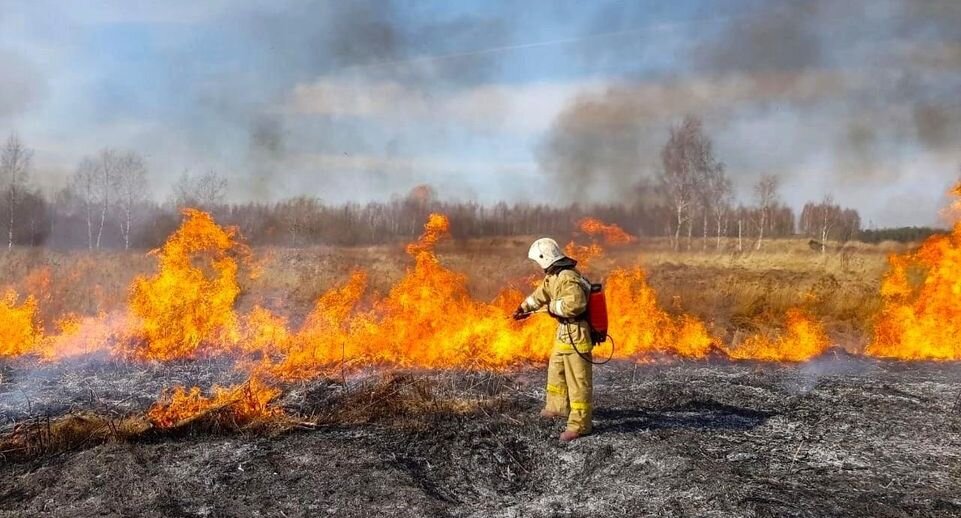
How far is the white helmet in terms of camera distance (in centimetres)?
751

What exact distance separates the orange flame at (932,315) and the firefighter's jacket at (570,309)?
10135mm

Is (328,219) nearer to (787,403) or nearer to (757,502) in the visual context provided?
(787,403)

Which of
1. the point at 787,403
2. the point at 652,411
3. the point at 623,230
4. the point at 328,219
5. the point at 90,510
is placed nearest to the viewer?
the point at 90,510

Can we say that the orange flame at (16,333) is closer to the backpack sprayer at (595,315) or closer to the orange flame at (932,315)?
the backpack sprayer at (595,315)

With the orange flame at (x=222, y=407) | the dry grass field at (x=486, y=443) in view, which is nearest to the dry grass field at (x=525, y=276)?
the dry grass field at (x=486, y=443)

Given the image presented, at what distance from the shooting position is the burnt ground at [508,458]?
567 cm

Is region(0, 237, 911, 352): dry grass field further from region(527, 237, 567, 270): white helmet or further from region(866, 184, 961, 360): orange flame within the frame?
region(527, 237, 567, 270): white helmet

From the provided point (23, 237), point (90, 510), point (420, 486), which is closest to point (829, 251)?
point (420, 486)

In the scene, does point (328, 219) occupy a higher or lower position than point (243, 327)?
higher

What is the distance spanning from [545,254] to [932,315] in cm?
1154

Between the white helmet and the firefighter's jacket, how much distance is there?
0.59 feet

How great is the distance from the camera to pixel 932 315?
14.3 metres

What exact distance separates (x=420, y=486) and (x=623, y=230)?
Result: 1576 cm

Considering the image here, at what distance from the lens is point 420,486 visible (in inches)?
240
